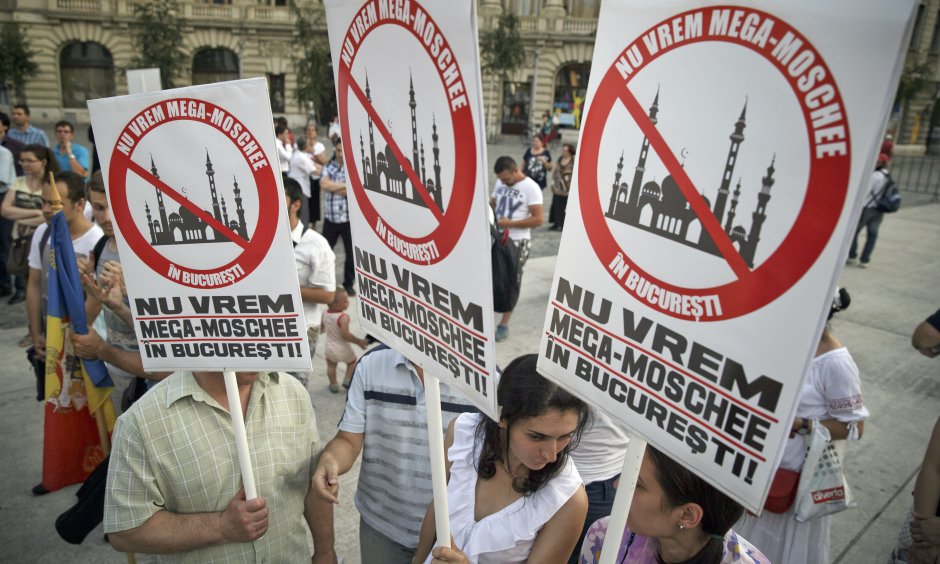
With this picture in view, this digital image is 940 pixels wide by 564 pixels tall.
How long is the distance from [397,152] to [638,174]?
0.59 m

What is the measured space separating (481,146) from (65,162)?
27.5 ft

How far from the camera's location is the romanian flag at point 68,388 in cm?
324

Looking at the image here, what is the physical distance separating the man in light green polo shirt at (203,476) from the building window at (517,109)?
37.3 m

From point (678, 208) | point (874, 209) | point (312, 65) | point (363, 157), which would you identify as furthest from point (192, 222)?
point (312, 65)

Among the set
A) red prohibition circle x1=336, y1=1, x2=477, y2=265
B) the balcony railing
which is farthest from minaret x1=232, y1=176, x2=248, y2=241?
the balcony railing

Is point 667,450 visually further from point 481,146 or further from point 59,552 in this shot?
point 59,552

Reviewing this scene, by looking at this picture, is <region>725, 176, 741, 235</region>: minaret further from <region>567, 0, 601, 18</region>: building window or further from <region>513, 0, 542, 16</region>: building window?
<region>513, 0, 542, 16</region>: building window

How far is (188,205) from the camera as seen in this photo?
186cm

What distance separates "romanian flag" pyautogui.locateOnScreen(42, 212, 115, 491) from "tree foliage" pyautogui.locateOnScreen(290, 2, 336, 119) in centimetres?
2950

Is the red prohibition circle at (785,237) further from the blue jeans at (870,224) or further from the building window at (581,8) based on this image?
the building window at (581,8)

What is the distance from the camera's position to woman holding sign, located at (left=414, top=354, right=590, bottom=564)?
193 centimetres

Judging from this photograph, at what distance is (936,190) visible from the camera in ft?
67.5

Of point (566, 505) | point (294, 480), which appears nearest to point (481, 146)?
point (566, 505)

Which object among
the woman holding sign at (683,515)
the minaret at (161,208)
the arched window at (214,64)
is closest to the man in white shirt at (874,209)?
the woman holding sign at (683,515)
